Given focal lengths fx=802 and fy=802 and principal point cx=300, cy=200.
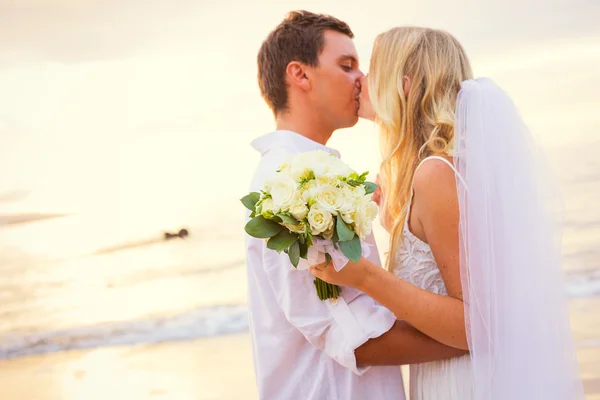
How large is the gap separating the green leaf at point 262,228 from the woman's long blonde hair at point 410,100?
1.94 ft

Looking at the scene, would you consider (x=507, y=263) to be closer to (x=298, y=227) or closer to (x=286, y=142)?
(x=298, y=227)

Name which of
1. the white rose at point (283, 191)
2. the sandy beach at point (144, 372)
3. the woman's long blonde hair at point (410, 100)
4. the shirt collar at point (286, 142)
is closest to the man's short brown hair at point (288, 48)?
the shirt collar at point (286, 142)

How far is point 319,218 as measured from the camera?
7.26 feet

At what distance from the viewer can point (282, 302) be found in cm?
272

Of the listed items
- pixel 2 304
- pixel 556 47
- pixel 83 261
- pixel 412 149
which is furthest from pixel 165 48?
pixel 412 149

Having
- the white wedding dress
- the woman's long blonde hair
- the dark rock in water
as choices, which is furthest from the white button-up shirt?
the dark rock in water

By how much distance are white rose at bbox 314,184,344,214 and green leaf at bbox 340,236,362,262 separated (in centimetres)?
11

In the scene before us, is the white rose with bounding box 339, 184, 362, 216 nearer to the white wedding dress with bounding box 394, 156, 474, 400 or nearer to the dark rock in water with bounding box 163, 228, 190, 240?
the white wedding dress with bounding box 394, 156, 474, 400

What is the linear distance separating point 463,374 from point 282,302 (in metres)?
0.66

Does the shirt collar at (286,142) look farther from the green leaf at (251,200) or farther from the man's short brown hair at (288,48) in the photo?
the green leaf at (251,200)

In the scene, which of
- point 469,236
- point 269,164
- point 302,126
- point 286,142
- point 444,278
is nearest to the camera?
point 469,236

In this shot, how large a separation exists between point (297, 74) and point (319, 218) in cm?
135

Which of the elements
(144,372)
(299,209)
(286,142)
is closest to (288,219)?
(299,209)

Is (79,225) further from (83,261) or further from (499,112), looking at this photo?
(499,112)
